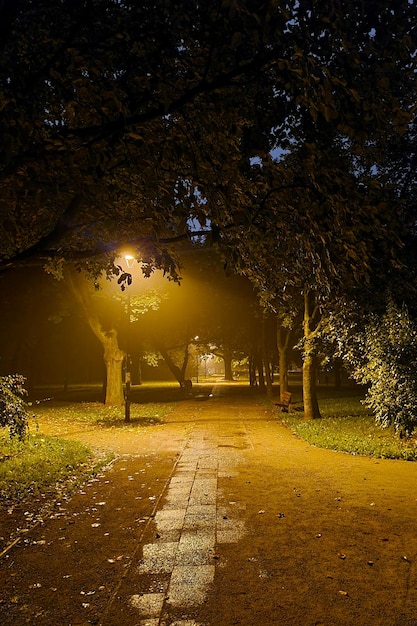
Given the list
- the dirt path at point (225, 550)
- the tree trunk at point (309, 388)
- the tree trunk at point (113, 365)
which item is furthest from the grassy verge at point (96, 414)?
the dirt path at point (225, 550)

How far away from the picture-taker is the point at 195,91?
5.32m

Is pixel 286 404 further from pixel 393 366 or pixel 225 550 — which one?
pixel 225 550

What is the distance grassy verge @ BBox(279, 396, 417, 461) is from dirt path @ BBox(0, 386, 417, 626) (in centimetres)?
112

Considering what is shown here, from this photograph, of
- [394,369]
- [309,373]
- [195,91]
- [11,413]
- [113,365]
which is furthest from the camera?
[113,365]

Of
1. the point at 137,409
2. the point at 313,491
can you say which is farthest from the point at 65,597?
the point at 137,409

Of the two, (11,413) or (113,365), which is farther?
(113,365)

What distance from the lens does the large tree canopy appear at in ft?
16.5

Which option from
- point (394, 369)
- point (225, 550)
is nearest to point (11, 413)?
point (225, 550)

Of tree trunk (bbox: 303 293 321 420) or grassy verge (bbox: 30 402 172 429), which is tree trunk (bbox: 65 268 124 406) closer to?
grassy verge (bbox: 30 402 172 429)

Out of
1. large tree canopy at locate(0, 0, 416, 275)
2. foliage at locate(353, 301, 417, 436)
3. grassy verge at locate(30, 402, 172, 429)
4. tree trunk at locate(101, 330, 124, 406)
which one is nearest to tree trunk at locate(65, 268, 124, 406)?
tree trunk at locate(101, 330, 124, 406)

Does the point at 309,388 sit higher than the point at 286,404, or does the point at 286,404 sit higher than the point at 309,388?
the point at 309,388

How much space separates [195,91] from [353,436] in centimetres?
1093

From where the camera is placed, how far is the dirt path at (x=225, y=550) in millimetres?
4055

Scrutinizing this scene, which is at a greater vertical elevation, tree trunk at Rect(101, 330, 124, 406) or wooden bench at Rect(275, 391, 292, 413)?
tree trunk at Rect(101, 330, 124, 406)
